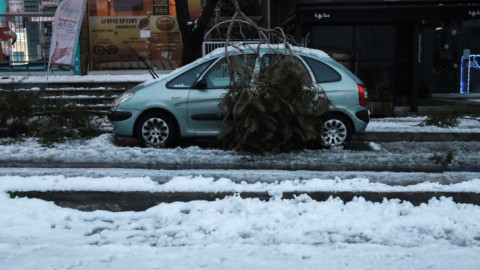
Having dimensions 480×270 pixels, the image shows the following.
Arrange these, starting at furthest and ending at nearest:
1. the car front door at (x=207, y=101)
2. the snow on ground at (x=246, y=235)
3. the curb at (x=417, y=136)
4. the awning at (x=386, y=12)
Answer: the awning at (x=386, y=12)
the curb at (x=417, y=136)
the car front door at (x=207, y=101)
the snow on ground at (x=246, y=235)

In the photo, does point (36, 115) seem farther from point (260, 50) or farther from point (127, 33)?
point (127, 33)

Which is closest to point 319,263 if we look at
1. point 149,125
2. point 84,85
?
point 149,125

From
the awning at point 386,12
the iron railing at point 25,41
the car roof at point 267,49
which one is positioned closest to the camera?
the car roof at point 267,49

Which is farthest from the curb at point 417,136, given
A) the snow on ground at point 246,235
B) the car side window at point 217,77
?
the snow on ground at point 246,235

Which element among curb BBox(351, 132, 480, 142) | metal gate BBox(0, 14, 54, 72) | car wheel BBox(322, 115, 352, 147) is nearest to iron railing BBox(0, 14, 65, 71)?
metal gate BBox(0, 14, 54, 72)

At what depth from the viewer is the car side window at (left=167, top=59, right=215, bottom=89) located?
8.58m

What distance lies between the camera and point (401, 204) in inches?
208

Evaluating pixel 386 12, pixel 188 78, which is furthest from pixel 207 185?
pixel 386 12

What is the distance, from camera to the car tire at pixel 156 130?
27.9 feet

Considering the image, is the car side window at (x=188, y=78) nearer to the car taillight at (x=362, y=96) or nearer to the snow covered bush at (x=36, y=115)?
the snow covered bush at (x=36, y=115)

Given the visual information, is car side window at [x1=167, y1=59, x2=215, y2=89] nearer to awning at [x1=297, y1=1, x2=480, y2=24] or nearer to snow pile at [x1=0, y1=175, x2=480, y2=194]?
snow pile at [x1=0, y1=175, x2=480, y2=194]

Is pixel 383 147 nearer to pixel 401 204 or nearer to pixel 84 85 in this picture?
pixel 401 204

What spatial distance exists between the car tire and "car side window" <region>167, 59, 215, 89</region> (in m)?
0.53

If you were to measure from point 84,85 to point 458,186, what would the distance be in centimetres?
1100
